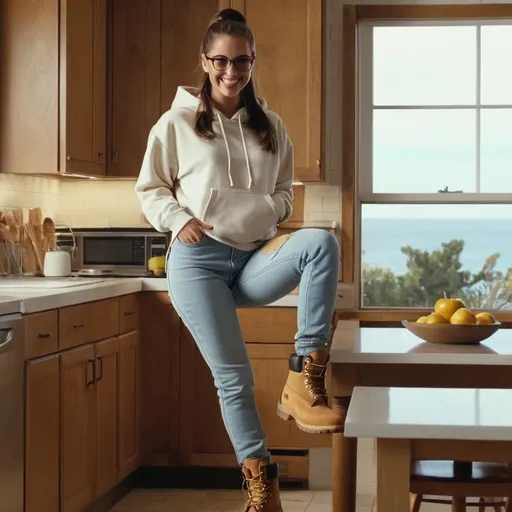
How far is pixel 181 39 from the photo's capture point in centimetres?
514

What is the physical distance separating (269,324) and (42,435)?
54.6 inches

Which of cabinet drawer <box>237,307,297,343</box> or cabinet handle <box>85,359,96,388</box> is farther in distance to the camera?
cabinet drawer <box>237,307,297,343</box>

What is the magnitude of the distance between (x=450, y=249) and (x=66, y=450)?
2389 mm

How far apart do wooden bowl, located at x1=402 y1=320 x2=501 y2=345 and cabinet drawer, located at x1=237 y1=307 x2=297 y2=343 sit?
61.8 inches

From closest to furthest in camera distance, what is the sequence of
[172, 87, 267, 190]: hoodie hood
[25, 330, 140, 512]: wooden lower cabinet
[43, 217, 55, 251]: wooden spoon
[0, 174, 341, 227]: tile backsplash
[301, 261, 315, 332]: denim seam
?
[301, 261, 315, 332]: denim seam → [172, 87, 267, 190]: hoodie hood → [25, 330, 140, 512]: wooden lower cabinet → [43, 217, 55, 251]: wooden spoon → [0, 174, 341, 227]: tile backsplash

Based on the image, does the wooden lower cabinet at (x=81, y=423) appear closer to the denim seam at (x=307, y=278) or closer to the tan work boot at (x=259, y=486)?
the tan work boot at (x=259, y=486)

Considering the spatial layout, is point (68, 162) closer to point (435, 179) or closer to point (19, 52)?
point (19, 52)

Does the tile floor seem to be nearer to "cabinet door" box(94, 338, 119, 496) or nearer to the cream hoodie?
"cabinet door" box(94, 338, 119, 496)

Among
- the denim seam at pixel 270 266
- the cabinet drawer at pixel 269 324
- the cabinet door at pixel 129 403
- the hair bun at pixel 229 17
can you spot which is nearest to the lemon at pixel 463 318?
the denim seam at pixel 270 266

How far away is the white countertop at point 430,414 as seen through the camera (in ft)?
6.03

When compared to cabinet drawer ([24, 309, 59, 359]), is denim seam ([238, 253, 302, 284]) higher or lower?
higher

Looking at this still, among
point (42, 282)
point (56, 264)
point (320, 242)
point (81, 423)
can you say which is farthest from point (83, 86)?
point (320, 242)

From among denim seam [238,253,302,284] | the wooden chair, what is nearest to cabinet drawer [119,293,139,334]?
denim seam [238,253,302,284]

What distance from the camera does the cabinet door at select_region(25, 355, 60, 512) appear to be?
3.39 metres
